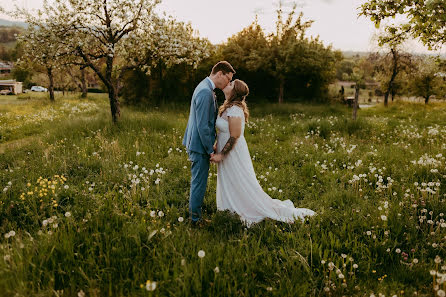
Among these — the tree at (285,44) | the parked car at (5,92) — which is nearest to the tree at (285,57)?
the tree at (285,44)

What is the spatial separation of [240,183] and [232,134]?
94 cm

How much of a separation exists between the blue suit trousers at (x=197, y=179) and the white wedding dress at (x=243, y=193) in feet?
1.46

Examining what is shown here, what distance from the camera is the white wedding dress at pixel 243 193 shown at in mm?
4883

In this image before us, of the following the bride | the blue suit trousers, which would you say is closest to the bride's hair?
the bride

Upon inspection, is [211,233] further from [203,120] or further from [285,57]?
[285,57]

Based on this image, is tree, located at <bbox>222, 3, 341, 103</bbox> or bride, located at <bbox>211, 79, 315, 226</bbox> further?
tree, located at <bbox>222, 3, 341, 103</bbox>

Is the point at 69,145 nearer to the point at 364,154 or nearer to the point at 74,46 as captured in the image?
the point at 74,46

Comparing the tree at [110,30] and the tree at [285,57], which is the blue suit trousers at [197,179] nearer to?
the tree at [110,30]

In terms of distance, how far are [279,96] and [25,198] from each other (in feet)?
62.2

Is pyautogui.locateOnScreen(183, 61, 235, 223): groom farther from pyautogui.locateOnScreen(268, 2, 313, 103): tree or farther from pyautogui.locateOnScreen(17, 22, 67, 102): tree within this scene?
pyautogui.locateOnScreen(268, 2, 313, 103): tree

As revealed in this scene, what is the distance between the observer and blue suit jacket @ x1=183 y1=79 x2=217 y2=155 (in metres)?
4.23

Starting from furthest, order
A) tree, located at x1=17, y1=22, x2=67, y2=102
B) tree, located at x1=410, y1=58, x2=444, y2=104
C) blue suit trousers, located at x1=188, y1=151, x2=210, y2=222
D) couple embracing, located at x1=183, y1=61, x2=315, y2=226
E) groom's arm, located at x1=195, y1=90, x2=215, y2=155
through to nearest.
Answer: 1. tree, located at x1=410, y1=58, x2=444, y2=104
2. tree, located at x1=17, y1=22, x2=67, y2=102
3. blue suit trousers, located at x1=188, y1=151, x2=210, y2=222
4. couple embracing, located at x1=183, y1=61, x2=315, y2=226
5. groom's arm, located at x1=195, y1=90, x2=215, y2=155

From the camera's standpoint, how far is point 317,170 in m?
7.00

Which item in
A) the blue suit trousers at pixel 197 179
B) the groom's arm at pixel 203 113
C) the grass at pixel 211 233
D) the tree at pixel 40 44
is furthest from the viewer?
the tree at pixel 40 44
